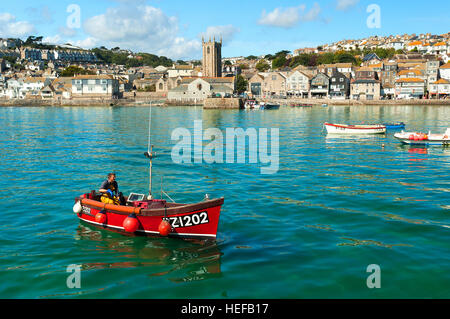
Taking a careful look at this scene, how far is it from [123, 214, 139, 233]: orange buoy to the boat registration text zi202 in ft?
3.92

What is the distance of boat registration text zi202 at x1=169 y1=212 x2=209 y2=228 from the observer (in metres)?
12.7

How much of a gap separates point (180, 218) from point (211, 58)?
465 feet

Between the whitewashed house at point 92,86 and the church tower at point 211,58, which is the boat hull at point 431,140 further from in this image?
the church tower at point 211,58

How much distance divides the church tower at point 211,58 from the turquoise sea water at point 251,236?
4950 inches

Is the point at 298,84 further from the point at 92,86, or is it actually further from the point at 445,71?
the point at 92,86

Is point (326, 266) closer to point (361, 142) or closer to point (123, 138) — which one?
point (361, 142)

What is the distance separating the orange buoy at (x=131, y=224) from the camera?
12953 millimetres

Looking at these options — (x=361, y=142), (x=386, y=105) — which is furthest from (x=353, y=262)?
(x=386, y=105)

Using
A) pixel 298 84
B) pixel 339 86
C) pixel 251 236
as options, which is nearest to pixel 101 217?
pixel 251 236

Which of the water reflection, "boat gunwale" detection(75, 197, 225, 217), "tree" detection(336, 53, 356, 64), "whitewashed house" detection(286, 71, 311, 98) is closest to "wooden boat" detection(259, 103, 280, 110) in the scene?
"whitewashed house" detection(286, 71, 311, 98)

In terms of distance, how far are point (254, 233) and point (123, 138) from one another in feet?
105

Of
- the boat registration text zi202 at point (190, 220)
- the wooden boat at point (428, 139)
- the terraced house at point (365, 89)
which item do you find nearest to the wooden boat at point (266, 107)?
the terraced house at point (365, 89)

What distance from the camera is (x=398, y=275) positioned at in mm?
10961

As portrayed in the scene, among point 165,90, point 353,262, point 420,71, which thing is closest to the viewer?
point 353,262
